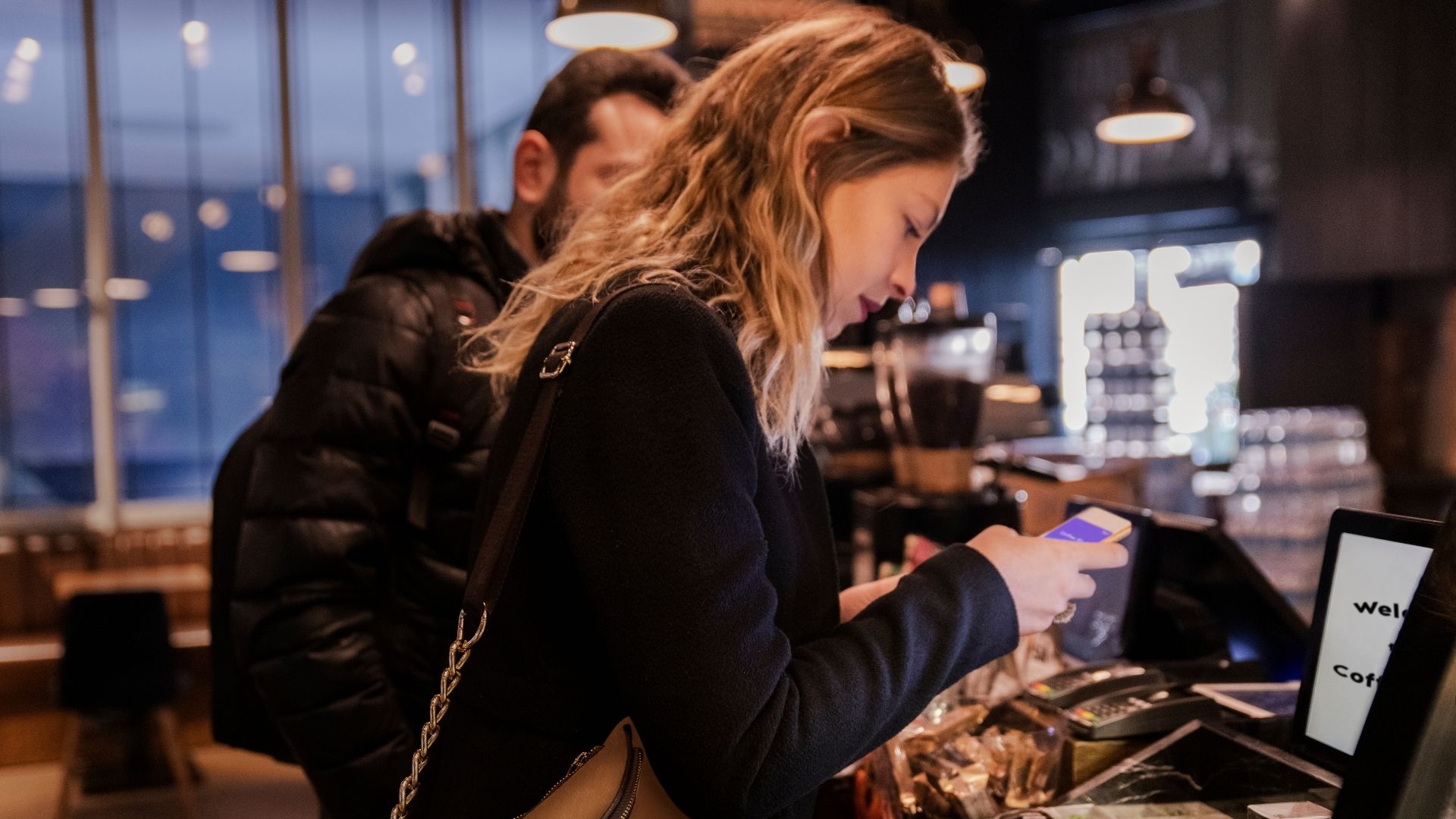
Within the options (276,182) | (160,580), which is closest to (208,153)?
(276,182)

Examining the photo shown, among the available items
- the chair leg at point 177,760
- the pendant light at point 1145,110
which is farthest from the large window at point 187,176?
the pendant light at point 1145,110

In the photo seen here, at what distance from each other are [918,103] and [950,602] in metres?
0.43

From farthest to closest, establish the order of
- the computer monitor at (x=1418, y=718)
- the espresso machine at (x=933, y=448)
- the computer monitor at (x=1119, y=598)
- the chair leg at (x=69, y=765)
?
the chair leg at (x=69, y=765) < the espresso machine at (x=933, y=448) < the computer monitor at (x=1119, y=598) < the computer monitor at (x=1418, y=718)

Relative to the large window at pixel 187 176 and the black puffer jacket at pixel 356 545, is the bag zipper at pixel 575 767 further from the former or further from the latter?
the large window at pixel 187 176

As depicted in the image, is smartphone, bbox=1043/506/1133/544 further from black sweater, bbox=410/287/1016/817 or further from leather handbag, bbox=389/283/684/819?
leather handbag, bbox=389/283/684/819

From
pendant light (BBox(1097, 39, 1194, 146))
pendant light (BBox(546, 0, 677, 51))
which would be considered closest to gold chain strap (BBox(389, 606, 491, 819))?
pendant light (BBox(546, 0, 677, 51))

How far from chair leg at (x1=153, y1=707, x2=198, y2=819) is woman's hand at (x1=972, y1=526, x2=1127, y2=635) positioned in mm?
4336

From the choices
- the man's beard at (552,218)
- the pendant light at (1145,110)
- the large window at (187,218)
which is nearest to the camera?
the man's beard at (552,218)

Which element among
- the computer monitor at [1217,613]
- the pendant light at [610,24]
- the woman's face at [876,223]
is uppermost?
the pendant light at [610,24]

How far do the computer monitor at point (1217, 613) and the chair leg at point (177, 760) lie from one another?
160 inches

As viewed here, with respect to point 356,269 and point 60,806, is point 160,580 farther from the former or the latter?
point 356,269

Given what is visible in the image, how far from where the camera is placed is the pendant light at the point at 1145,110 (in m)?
5.60

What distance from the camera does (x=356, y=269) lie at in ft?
5.70

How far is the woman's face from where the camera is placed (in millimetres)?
1019
